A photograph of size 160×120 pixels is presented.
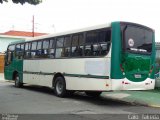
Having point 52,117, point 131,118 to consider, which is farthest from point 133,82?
point 52,117

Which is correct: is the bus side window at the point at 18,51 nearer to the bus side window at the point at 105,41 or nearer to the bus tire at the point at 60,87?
the bus tire at the point at 60,87

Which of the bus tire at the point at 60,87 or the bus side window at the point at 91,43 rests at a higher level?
the bus side window at the point at 91,43

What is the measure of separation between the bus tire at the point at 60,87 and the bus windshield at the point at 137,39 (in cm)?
389

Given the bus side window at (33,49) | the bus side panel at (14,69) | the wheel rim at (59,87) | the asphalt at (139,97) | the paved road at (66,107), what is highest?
the bus side window at (33,49)

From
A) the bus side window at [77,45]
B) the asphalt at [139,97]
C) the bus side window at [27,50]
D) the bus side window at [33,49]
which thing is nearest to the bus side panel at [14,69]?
the bus side window at [27,50]

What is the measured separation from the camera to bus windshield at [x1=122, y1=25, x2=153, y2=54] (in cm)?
1280

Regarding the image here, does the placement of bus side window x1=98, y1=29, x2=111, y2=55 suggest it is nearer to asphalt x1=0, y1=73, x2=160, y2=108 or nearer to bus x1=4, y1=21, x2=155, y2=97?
bus x1=4, y1=21, x2=155, y2=97

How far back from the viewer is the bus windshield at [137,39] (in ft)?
42.0

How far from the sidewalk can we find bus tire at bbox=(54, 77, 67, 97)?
206cm

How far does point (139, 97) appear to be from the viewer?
1491 cm

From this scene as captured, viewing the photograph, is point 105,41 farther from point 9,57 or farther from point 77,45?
point 9,57

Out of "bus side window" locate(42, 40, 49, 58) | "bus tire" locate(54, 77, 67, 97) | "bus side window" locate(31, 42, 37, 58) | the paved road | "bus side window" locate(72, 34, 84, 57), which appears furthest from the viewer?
"bus side window" locate(31, 42, 37, 58)

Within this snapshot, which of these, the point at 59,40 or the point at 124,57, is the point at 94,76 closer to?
the point at 124,57

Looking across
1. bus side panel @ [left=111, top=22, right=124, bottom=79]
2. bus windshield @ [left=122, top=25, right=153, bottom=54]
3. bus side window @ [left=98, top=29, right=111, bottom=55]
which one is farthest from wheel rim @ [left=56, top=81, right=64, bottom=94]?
bus windshield @ [left=122, top=25, right=153, bottom=54]
